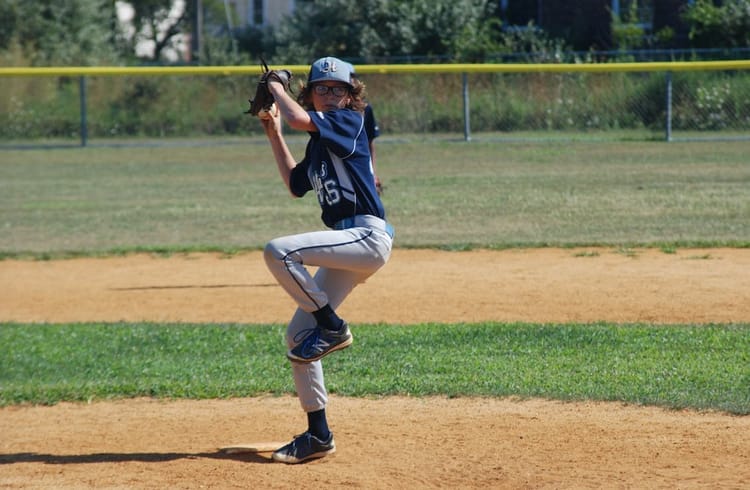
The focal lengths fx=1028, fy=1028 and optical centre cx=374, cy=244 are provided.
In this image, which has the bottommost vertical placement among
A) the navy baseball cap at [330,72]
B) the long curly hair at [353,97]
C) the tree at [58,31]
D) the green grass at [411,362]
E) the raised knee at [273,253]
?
the green grass at [411,362]

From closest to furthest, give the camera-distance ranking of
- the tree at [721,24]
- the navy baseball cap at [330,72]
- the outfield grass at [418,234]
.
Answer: the navy baseball cap at [330,72], the outfield grass at [418,234], the tree at [721,24]

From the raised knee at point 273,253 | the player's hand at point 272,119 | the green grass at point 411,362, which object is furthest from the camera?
the green grass at point 411,362

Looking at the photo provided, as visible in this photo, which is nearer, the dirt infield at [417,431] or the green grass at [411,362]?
the dirt infield at [417,431]

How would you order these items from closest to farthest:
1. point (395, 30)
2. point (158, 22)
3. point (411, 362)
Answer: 1. point (411, 362)
2. point (395, 30)
3. point (158, 22)

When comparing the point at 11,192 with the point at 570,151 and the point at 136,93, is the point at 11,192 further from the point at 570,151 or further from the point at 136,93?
the point at 570,151

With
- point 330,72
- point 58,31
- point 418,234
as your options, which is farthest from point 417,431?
point 58,31

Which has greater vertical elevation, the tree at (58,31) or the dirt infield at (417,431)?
the tree at (58,31)

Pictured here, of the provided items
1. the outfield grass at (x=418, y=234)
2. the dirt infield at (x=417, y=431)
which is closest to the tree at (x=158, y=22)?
the outfield grass at (x=418, y=234)

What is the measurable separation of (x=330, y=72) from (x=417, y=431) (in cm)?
205

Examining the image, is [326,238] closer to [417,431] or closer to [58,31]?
[417,431]

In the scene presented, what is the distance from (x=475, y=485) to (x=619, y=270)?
6.32 meters

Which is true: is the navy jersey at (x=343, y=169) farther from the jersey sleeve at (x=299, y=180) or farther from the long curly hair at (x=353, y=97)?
the jersey sleeve at (x=299, y=180)

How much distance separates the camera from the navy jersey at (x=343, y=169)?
15.7 feet

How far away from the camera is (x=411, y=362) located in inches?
289
